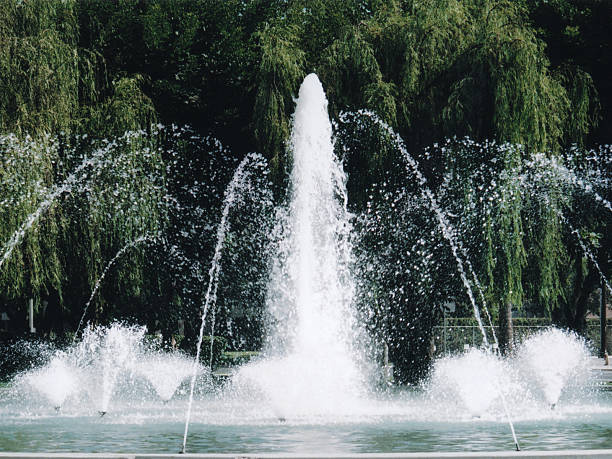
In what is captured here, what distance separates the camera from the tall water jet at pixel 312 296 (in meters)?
16.4

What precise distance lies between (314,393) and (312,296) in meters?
2.98

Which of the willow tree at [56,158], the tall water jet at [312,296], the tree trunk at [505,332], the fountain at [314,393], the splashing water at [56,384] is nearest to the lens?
the fountain at [314,393]

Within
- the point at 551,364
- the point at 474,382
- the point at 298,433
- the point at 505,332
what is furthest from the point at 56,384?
the point at 505,332

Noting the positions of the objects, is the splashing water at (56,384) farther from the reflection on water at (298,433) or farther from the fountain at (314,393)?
the reflection on water at (298,433)

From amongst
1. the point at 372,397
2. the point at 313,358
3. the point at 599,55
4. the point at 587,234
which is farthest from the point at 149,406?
the point at 599,55

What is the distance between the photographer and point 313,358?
17.6 meters

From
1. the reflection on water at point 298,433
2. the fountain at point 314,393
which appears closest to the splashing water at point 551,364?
the fountain at point 314,393

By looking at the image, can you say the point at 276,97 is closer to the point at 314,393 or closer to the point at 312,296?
the point at 312,296

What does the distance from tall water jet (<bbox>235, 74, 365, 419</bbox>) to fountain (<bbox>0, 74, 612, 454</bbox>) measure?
2 centimetres

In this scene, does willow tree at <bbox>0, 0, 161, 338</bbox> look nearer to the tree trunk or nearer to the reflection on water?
the reflection on water

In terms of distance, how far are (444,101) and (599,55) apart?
779 cm

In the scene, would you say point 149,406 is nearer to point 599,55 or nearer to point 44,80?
point 44,80

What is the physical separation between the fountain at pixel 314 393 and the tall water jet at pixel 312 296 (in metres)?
0.02

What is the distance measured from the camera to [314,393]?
16.3 m
